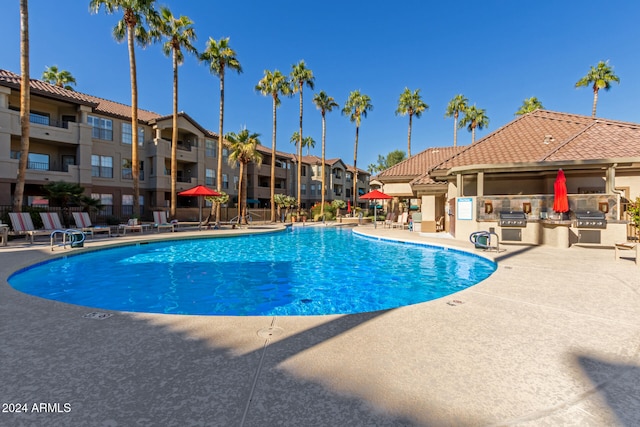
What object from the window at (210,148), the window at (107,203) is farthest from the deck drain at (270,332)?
the window at (210,148)

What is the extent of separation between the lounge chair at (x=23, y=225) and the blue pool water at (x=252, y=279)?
3660 millimetres

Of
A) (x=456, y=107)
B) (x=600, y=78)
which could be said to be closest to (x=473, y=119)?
(x=456, y=107)

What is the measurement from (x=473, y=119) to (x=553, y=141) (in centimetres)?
3434

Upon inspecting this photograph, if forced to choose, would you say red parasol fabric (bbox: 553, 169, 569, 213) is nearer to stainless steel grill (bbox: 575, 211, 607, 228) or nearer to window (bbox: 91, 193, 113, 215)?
stainless steel grill (bbox: 575, 211, 607, 228)

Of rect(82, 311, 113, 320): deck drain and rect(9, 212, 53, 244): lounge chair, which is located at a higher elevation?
rect(9, 212, 53, 244): lounge chair

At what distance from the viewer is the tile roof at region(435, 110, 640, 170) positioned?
46.0 feet

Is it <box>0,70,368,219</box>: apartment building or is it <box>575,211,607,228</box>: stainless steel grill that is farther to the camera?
<box>0,70,368,219</box>: apartment building

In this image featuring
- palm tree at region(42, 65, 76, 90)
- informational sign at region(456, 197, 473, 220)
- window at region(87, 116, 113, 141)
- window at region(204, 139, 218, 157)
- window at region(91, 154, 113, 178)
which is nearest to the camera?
informational sign at region(456, 197, 473, 220)

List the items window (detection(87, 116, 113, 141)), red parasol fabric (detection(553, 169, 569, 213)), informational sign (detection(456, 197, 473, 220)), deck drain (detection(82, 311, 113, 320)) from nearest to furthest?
deck drain (detection(82, 311, 113, 320))
red parasol fabric (detection(553, 169, 569, 213))
informational sign (detection(456, 197, 473, 220))
window (detection(87, 116, 113, 141))

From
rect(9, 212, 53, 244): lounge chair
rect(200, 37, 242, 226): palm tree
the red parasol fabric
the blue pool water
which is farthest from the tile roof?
rect(9, 212, 53, 244): lounge chair

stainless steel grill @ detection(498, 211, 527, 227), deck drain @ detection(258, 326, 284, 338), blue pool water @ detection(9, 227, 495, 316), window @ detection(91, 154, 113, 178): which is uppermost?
window @ detection(91, 154, 113, 178)

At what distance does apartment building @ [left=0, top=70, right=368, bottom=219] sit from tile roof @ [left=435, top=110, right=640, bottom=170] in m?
25.7

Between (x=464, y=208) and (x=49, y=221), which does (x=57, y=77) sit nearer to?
(x=49, y=221)

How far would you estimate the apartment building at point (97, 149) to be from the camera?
20672 mm
